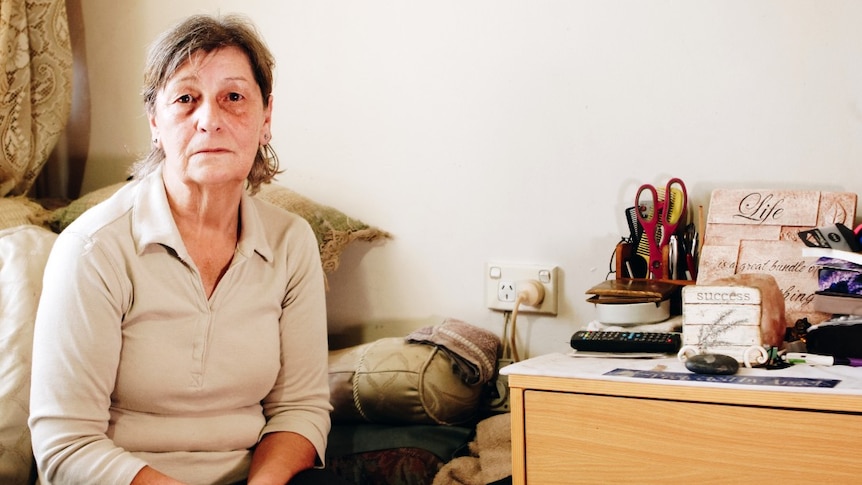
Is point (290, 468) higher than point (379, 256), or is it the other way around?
point (379, 256)

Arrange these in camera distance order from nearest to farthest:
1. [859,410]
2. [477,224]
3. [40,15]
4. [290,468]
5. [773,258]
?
1. [859,410]
2. [290,468]
3. [773,258]
4. [477,224]
5. [40,15]

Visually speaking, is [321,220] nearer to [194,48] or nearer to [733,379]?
[194,48]

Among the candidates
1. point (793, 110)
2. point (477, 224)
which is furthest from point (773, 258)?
point (477, 224)

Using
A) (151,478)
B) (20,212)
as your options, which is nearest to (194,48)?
(151,478)

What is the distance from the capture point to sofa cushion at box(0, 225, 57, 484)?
4.12ft

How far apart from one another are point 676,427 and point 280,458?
561mm

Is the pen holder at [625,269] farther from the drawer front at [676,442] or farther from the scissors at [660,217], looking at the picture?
the drawer front at [676,442]

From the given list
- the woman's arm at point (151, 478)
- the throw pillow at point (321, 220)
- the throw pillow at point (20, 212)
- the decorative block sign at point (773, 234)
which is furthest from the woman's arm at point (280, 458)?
the throw pillow at point (20, 212)

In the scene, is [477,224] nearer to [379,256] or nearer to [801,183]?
[379,256]

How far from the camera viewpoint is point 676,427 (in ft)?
3.39

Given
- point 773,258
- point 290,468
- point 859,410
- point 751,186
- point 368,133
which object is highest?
point 368,133

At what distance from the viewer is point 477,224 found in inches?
65.9

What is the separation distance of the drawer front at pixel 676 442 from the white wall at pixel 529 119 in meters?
0.53

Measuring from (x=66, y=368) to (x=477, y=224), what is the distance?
83cm
